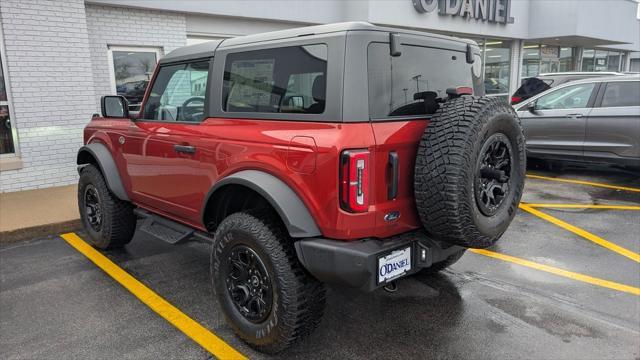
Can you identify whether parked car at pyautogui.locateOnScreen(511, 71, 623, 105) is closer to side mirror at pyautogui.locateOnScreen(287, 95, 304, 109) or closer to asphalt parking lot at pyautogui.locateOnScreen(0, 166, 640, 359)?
asphalt parking lot at pyautogui.locateOnScreen(0, 166, 640, 359)

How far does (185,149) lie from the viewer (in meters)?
3.37

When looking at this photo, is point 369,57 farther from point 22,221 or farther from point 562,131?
point 562,131

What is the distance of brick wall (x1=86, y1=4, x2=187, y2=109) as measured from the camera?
7.47 metres

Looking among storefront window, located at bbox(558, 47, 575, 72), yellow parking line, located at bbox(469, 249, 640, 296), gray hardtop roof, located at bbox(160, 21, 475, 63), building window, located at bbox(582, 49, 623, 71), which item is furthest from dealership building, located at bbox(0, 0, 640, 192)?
building window, located at bbox(582, 49, 623, 71)

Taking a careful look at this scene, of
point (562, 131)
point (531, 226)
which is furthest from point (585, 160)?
point (531, 226)

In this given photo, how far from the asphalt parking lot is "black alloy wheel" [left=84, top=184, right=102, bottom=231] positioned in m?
0.34

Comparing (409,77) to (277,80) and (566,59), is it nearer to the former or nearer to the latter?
(277,80)

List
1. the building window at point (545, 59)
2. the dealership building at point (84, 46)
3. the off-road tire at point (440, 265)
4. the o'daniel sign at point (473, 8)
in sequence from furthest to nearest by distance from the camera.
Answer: the building window at point (545, 59), the o'daniel sign at point (473, 8), the dealership building at point (84, 46), the off-road tire at point (440, 265)

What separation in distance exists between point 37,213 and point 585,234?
643cm

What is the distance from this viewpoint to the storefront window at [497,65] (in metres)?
15.9

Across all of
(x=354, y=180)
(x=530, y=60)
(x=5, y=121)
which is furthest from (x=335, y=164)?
(x=530, y=60)

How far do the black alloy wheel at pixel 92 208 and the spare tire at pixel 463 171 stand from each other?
11.3ft

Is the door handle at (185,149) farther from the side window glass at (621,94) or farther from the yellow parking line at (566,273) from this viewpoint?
the side window glass at (621,94)

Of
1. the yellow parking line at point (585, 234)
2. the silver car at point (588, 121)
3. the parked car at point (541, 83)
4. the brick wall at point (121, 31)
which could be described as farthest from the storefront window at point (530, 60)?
the brick wall at point (121, 31)
